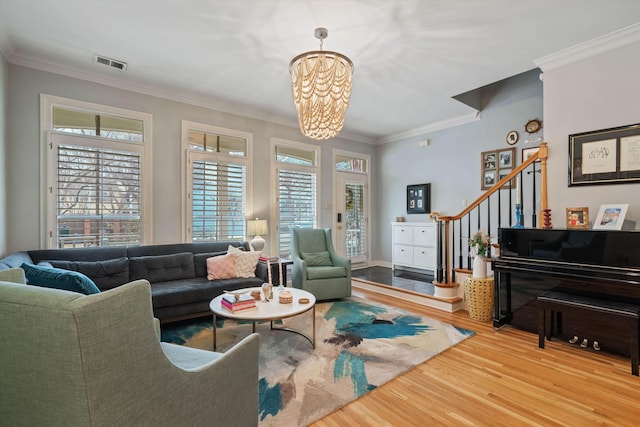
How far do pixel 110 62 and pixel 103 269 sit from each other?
225 cm

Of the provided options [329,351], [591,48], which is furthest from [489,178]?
[329,351]

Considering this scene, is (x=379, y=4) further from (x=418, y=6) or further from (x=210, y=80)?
(x=210, y=80)

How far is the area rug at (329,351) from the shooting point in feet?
6.45

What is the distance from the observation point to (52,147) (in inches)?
129

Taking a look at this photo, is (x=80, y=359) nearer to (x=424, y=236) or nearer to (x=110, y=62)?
(x=110, y=62)

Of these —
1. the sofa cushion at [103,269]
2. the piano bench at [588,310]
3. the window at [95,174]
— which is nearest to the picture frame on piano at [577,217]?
the piano bench at [588,310]

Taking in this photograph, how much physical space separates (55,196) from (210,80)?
86.1 inches

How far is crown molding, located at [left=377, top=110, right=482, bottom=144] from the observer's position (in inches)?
200

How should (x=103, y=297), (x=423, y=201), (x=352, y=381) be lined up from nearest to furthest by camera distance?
(x=103, y=297), (x=352, y=381), (x=423, y=201)

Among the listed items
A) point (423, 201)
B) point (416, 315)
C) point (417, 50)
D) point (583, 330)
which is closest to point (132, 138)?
point (417, 50)

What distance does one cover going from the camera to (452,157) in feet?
17.6

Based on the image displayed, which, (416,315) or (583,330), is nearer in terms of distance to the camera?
(583,330)

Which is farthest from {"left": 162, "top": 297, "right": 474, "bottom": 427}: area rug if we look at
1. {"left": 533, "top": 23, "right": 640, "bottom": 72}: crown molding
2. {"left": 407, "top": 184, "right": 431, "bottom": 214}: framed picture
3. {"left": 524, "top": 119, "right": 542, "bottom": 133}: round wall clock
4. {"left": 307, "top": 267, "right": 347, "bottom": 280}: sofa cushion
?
{"left": 524, "top": 119, "right": 542, "bottom": 133}: round wall clock

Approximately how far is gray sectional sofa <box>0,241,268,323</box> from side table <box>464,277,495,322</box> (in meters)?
2.49
